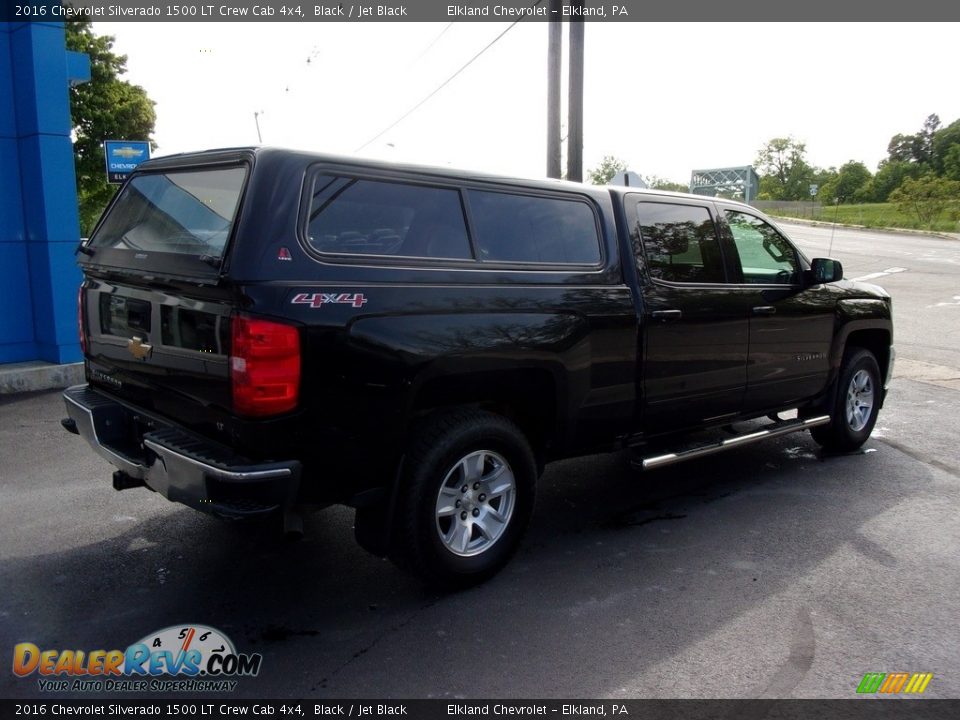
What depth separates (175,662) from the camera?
11.2 ft

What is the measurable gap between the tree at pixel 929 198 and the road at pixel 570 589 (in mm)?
47505

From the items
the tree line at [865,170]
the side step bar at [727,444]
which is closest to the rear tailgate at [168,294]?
the side step bar at [727,444]

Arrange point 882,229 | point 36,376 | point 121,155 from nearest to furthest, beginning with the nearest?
point 36,376
point 121,155
point 882,229

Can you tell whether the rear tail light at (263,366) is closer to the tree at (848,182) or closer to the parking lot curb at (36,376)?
the parking lot curb at (36,376)

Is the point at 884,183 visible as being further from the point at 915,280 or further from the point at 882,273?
the point at 915,280

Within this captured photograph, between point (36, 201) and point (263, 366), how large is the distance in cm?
755

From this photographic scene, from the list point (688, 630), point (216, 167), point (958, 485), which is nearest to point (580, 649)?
point (688, 630)

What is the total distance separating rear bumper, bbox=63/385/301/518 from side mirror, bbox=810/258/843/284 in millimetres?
4145

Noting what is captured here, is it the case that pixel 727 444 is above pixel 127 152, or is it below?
below

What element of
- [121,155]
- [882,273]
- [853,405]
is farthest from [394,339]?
[882,273]

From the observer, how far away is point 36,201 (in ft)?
30.3

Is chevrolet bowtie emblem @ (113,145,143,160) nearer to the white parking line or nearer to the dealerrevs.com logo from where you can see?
the dealerrevs.com logo

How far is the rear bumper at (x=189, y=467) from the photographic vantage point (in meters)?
3.24

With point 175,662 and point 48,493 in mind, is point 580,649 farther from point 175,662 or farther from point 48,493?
point 48,493
